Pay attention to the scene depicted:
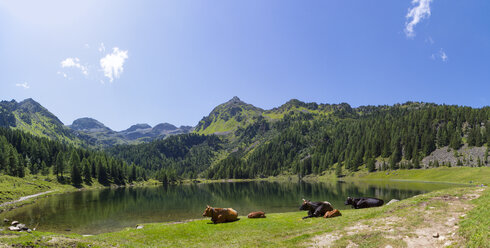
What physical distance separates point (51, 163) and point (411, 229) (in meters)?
218

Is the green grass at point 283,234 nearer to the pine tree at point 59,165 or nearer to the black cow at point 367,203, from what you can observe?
the black cow at point 367,203

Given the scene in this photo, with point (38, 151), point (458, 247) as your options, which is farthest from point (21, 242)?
point (38, 151)

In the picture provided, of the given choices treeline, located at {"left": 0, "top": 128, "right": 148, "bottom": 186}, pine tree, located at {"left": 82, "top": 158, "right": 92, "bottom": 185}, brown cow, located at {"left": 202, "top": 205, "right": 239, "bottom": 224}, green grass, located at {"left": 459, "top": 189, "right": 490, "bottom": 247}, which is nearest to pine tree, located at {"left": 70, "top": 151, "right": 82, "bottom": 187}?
treeline, located at {"left": 0, "top": 128, "right": 148, "bottom": 186}

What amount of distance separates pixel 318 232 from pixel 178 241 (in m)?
13.6

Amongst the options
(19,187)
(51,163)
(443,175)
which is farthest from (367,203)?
(51,163)

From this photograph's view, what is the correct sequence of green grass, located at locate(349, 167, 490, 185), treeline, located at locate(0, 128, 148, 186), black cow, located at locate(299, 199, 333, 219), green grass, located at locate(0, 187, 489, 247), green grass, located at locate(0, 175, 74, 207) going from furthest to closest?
1. treeline, located at locate(0, 128, 148, 186)
2. green grass, located at locate(349, 167, 490, 185)
3. green grass, located at locate(0, 175, 74, 207)
4. black cow, located at locate(299, 199, 333, 219)
5. green grass, located at locate(0, 187, 489, 247)

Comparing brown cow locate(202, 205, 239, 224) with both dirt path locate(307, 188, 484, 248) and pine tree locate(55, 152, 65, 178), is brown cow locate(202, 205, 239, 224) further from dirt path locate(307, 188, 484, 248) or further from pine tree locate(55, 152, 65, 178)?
pine tree locate(55, 152, 65, 178)

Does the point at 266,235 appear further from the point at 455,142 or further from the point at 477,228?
the point at 455,142

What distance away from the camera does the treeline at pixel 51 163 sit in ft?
422

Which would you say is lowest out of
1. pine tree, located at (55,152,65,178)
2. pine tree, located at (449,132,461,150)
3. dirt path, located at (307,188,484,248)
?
pine tree, located at (55,152,65,178)

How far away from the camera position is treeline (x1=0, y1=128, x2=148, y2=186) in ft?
422

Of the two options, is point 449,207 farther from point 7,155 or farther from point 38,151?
point 38,151

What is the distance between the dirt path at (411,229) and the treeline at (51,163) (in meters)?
170

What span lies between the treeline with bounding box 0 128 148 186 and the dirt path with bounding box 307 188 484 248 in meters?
170
